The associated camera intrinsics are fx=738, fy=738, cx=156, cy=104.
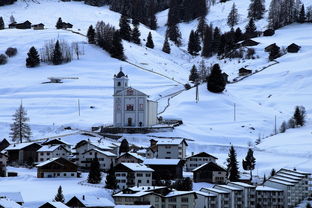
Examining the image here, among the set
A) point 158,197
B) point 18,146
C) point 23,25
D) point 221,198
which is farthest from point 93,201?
point 23,25

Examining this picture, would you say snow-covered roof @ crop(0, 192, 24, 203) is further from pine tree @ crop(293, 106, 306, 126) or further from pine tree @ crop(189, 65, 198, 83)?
pine tree @ crop(189, 65, 198, 83)

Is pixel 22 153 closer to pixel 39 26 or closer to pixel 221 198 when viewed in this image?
pixel 221 198

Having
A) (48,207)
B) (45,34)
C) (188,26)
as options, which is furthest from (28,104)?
(188,26)

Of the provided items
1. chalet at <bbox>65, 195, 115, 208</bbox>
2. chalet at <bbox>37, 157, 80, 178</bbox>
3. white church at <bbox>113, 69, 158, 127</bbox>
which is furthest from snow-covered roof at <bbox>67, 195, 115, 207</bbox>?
white church at <bbox>113, 69, 158, 127</bbox>

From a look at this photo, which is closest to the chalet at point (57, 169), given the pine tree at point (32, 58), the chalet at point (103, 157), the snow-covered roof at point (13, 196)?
the chalet at point (103, 157)

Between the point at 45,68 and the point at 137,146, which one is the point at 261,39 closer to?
the point at 45,68

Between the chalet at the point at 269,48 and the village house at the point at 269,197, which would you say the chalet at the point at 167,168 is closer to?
the village house at the point at 269,197
